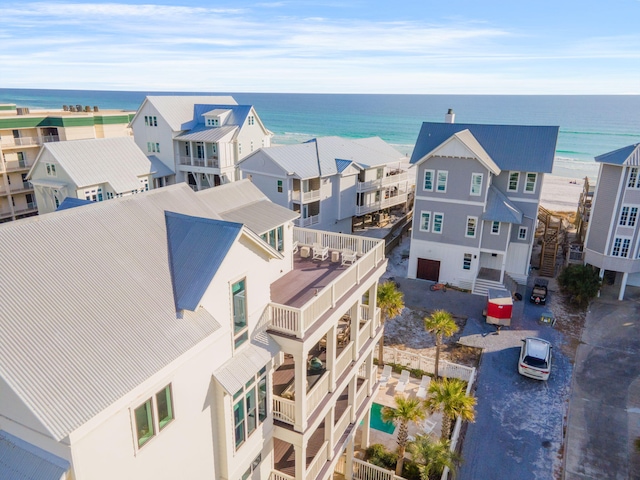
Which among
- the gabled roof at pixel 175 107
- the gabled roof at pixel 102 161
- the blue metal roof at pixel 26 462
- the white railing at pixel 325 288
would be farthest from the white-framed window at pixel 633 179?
the gabled roof at pixel 175 107

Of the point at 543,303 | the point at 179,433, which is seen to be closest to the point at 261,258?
the point at 179,433

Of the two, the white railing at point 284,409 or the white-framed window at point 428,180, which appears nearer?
A: the white railing at point 284,409

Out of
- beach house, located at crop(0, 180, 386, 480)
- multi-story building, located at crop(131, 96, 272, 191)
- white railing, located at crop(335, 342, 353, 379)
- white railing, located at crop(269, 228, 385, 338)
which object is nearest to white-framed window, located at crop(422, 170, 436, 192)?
white railing, located at crop(269, 228, 385, 338)

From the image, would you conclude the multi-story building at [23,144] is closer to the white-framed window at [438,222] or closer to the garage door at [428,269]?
the garage door at [428,269]

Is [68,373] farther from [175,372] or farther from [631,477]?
[631,477]

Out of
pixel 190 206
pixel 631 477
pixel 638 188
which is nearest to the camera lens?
pixel 190 206
